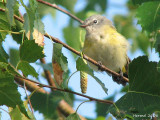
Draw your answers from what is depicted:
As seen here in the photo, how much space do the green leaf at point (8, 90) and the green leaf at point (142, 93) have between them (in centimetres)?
64

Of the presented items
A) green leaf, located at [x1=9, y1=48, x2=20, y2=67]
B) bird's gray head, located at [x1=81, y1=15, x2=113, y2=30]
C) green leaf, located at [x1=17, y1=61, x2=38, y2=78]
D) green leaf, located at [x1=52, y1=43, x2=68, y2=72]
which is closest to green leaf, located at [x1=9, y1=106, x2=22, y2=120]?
green leaf, located at [x1=17, y1=61, x2=38, y2=78]

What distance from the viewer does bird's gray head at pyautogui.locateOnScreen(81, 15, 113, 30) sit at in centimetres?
423

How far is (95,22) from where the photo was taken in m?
4.42

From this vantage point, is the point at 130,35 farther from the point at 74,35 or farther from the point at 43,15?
the point at 43,15

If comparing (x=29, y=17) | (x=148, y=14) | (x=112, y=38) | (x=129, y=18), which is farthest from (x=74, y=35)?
(x=29, y=17)

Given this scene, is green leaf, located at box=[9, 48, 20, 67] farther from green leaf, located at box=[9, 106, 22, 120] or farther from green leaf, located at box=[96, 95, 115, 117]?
green leaf, located at box=[9, 106, 22, 120]

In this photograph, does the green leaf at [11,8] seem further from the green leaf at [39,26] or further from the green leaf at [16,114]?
the green leaf at [16,114]

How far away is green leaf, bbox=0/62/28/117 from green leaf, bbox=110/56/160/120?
644 millimetres

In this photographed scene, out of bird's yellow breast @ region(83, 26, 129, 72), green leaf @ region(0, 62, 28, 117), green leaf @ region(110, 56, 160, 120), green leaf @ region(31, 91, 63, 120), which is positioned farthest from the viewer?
bird's yellow breast @ region(83, 26, 129, 72)

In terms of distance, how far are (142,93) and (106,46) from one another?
1.69 metres

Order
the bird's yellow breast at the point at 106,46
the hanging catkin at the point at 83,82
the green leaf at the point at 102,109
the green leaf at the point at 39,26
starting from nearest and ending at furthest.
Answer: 1. the green leaf at the point at 39,26
2. the hanging catkin at the point at 83,82
3. the bird's yellow breast at the point at 106,46
4. the green leaf at the point at 102,109

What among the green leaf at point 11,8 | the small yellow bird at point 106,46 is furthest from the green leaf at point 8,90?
the small yellow bird at point 106,46

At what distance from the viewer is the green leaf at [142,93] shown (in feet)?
6.81

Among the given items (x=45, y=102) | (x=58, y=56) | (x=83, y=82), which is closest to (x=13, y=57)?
(x=45, y=102)
